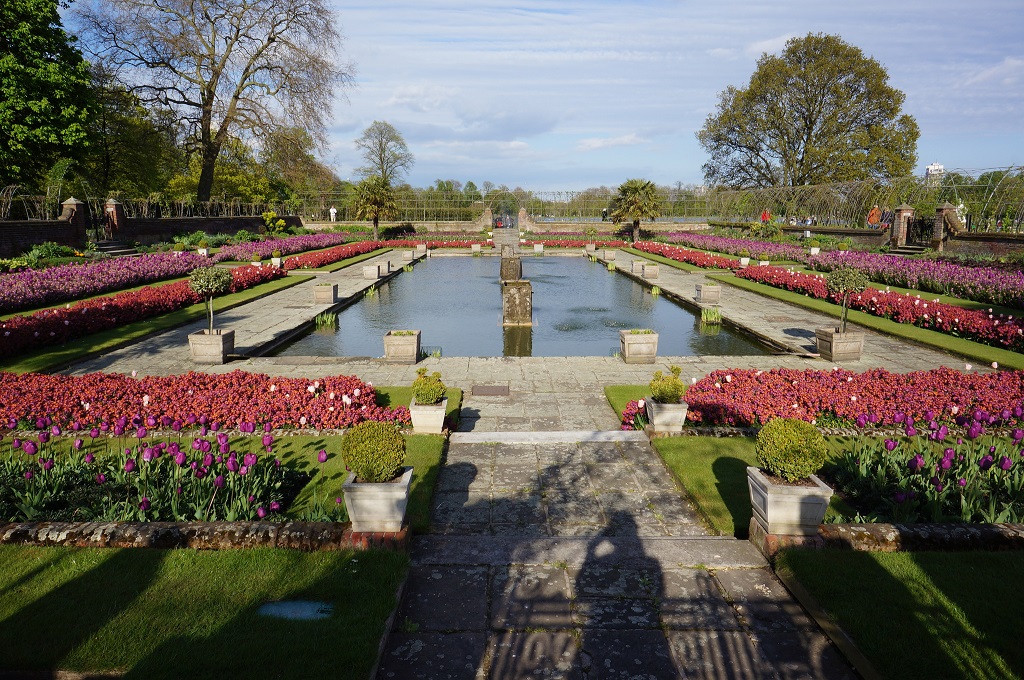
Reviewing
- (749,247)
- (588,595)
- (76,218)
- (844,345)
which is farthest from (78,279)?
(749,247)

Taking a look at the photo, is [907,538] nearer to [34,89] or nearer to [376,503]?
[376,503]

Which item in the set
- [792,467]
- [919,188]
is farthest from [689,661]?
[919,188]

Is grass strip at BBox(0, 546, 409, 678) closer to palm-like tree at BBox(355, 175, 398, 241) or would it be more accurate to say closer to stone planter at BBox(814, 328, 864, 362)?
stone planter at BBox(814, 328, 864, 362)

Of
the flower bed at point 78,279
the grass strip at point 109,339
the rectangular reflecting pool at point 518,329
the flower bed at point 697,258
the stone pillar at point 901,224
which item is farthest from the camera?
the stone pillar at point 901,224

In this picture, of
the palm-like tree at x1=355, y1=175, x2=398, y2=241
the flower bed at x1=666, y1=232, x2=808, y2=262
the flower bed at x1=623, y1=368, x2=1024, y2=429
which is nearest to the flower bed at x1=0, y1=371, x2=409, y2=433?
the flower bed at x1=623, y1=368, x2=1024, y2=429

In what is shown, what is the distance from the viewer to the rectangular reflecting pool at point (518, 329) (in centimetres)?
1498

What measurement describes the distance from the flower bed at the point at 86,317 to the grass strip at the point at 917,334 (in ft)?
66.4

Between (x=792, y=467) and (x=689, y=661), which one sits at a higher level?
(x=792, y=467)

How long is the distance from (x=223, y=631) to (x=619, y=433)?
554cm

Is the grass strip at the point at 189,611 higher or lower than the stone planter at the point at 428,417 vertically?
lower

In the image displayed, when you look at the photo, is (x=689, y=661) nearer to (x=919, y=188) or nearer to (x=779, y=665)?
(x=779, y=665)

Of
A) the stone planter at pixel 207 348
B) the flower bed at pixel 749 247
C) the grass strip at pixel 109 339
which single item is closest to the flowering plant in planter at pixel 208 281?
the stone planter at pixel 207 348

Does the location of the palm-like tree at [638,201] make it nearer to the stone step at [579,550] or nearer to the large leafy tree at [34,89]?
the large leafy tree at [34,89]

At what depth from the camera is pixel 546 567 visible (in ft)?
15.8
